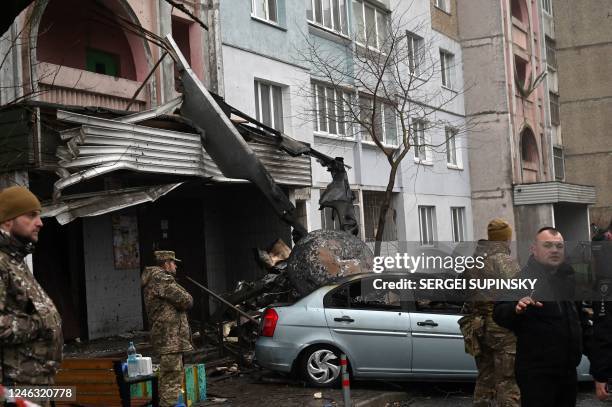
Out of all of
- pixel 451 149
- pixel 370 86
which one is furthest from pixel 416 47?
pixel 370 86

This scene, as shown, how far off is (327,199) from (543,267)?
1047 centimetres

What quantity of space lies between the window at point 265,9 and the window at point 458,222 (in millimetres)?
12715

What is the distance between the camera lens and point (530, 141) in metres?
38.5

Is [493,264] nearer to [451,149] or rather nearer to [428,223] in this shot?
[428,223]

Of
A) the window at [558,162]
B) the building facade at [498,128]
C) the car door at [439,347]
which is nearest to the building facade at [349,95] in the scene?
the building facade at [498,128]

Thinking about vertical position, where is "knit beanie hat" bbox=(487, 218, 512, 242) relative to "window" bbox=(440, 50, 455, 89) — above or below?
below

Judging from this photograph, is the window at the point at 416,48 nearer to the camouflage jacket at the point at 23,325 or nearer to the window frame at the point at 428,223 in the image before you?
the window frame at the point at 428,223

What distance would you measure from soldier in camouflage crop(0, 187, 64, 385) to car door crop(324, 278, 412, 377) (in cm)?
674

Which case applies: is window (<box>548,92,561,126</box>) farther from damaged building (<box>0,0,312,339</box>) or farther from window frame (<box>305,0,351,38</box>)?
damaged building (<box>0,0,312,339</box>)

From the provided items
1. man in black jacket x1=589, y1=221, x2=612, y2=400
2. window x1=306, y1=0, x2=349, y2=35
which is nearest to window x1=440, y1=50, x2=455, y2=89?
window x1=306, y1=0, x2=349, y2=35

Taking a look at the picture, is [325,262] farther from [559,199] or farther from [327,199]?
[559,199]

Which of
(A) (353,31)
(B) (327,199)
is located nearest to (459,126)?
(A) (353,31)

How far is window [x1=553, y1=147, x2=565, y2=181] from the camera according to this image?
142ft

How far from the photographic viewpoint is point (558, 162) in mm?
43969
